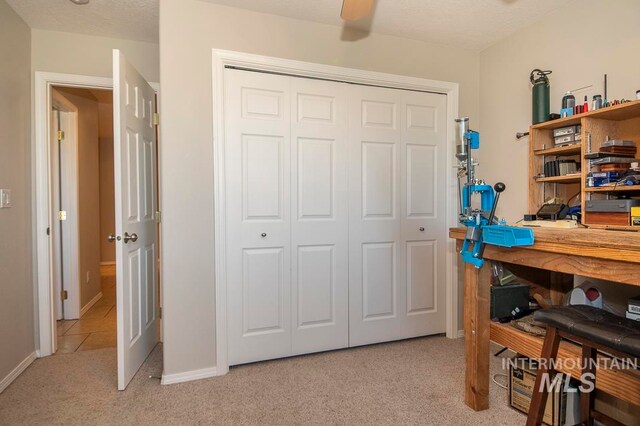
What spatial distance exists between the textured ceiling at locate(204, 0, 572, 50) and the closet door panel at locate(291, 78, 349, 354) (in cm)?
45

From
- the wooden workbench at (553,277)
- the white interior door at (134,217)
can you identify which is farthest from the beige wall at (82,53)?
the wooden workbench at (553,277)

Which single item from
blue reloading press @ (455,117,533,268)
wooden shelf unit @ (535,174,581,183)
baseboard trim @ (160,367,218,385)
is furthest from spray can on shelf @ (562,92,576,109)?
baseboard trim @ (160,367,218,385)

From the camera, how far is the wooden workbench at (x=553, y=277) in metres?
1.22

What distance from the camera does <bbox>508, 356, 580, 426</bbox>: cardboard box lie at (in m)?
1.71

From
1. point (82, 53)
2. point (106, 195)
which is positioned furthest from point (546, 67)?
point (106, 195)

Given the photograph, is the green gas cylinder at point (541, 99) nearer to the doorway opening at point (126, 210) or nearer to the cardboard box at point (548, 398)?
the cardboard box at point (548, 398)

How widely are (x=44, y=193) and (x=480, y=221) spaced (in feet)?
9.52

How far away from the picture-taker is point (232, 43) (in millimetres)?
2299

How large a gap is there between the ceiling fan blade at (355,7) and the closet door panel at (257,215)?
0.91m

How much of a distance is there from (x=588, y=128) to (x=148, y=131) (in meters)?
2.84

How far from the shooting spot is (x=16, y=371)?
7.47 feet

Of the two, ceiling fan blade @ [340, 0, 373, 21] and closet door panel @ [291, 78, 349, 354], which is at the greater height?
ceiling fan blade @ [340, 0, 373, 21]

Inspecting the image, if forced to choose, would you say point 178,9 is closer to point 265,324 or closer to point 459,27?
point 459,27

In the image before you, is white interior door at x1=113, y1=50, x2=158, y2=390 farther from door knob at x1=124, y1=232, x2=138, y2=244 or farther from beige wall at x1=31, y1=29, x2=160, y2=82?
beige wall at x1=31, y1=29, x2=160, y2=82
